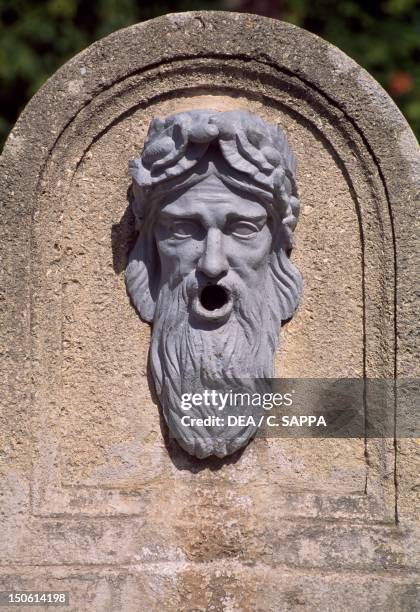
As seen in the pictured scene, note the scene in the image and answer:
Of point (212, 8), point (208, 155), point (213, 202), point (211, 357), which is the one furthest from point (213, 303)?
point (212, 8)

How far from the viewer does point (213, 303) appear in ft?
9.45

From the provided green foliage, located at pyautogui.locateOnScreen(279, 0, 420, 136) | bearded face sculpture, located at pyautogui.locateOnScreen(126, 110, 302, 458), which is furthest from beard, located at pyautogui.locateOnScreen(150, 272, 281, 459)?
green foliage, located at pyautogui.locateOnScreen(279, 0, 420, 136)

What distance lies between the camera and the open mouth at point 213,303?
282 centimetres

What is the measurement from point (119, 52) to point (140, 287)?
564 millimetres

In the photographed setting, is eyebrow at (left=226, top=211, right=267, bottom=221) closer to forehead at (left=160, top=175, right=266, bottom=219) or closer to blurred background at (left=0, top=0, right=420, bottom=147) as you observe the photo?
forehead at (left=160, top=175, right=266, bottom=219)

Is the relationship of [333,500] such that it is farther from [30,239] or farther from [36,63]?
[36,63]

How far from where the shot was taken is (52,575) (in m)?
2.86

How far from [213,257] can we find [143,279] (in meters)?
0.25

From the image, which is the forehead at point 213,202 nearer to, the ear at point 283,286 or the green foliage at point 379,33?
the ear at point 283,286

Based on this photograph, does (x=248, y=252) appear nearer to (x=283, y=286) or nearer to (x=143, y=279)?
(x=283, y=286)

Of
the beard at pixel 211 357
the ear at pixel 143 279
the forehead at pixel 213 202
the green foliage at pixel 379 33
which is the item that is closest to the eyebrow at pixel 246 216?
the forehead at pixel 213 202

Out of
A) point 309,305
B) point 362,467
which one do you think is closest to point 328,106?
point 309,305

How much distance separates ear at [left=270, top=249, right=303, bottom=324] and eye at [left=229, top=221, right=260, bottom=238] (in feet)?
0.41

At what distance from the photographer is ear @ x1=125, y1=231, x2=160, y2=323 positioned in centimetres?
294
